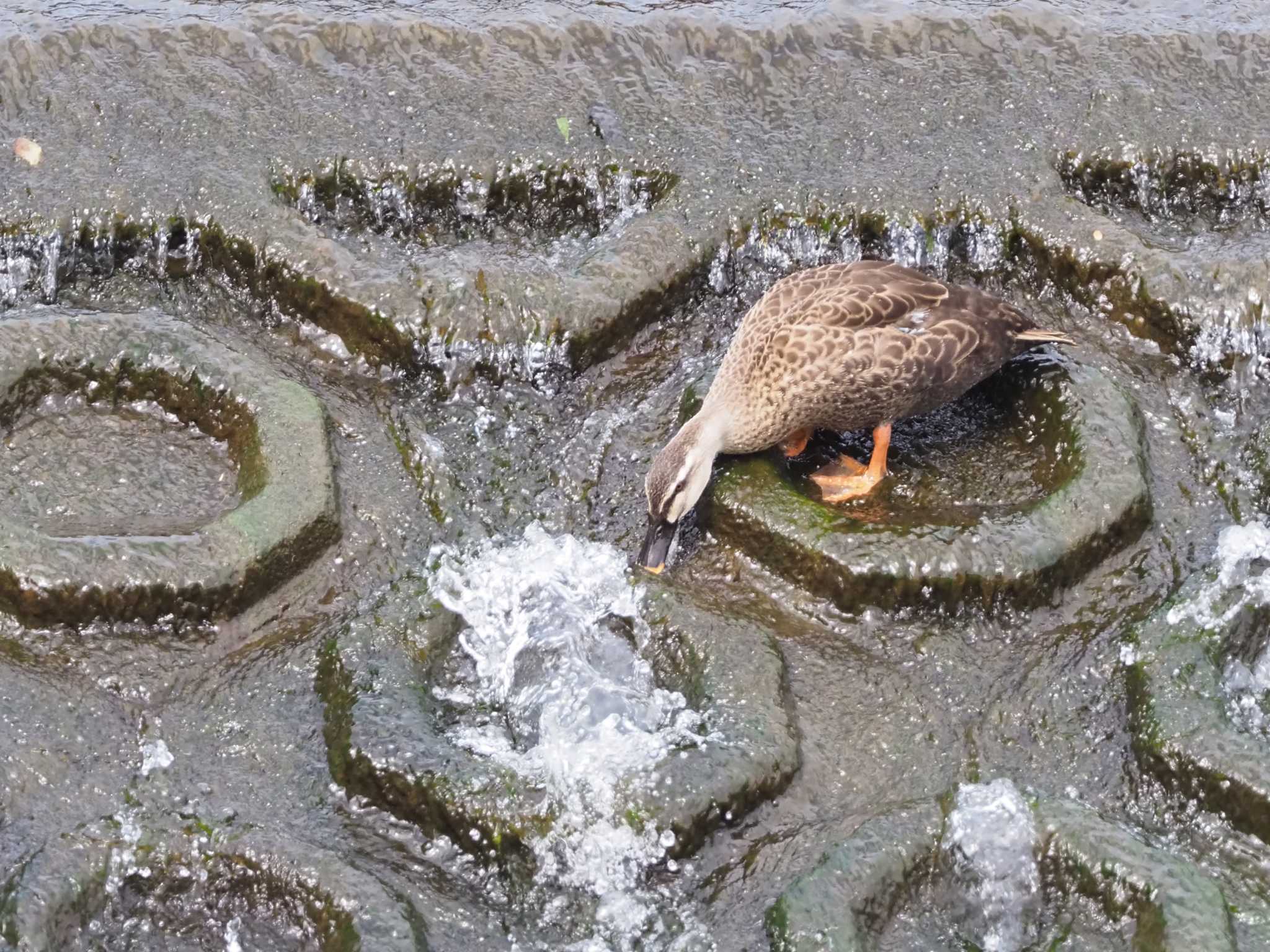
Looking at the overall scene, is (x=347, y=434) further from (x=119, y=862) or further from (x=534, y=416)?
(x=119, y=862)

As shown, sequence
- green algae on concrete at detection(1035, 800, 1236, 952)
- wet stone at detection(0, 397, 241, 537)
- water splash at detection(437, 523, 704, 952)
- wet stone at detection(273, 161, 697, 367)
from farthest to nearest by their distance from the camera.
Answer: wet stone at detection(273, 161, 697, 367) → wet stone at detection(0, 397, 241, 537) → water splash at detection(437, 523, 704, 952) → green algae on concrete at detection(1035, 800, 1236, 952)

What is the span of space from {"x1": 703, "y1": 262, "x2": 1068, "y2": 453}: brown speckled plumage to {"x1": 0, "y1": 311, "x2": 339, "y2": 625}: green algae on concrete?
5.47 feet

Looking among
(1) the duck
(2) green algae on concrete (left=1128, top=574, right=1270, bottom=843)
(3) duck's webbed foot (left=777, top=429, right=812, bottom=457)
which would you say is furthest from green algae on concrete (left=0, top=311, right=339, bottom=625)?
(2) green algae on concrete (left=1128, top=574, right=1270, bottom=843)

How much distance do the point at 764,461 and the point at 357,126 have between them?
2784mm

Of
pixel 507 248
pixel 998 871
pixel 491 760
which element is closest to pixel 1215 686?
pixel 998 871

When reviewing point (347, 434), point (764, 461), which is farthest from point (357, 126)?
point (764, 461)

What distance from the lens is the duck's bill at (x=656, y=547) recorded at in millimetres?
6012

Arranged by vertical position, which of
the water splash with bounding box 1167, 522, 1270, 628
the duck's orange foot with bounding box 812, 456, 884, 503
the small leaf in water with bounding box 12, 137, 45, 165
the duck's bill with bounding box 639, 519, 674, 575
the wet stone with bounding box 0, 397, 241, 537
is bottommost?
the wet stone with bounding box 0, 397, 241, 537

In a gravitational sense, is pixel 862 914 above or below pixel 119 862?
above

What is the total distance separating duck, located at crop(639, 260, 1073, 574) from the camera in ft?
19.8

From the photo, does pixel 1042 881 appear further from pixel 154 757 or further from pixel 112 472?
pixel 112 472

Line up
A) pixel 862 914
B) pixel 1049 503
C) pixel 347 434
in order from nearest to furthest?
pixel 862 914 → pixel 1049 503 → pixel 347 434

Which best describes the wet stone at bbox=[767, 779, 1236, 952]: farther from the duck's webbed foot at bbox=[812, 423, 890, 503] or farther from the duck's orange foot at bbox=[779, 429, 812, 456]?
the duck's orange foot at bbox=[779, 429, 812, 456]

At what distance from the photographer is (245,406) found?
6250mm
